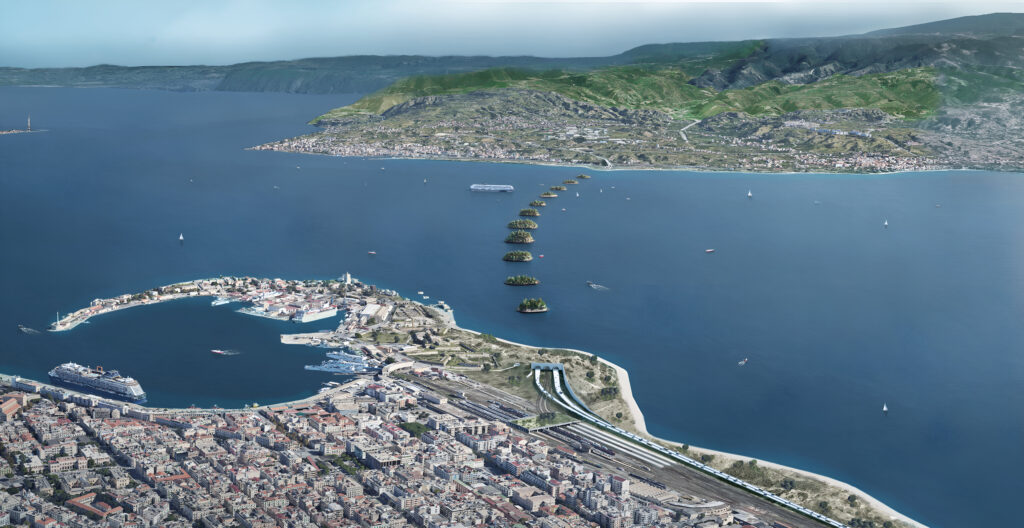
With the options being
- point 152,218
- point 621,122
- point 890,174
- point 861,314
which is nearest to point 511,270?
point 861,314

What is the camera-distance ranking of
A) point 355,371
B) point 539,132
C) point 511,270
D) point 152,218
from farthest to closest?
point 539,132
point 152,218
point 511,270
point 355,371

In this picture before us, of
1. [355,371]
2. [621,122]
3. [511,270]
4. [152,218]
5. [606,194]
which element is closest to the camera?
[355,371]

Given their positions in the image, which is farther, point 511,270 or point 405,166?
point 405,166

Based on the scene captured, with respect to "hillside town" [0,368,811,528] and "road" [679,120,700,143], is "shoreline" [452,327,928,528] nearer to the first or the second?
"hillside town" [0,368,811,528]

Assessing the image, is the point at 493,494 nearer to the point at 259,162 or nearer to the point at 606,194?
the point at 606,194

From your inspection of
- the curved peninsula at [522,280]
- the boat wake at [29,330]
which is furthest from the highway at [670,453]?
the boat wake at [29,330]

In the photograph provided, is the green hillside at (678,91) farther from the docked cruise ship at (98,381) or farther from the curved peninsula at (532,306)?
the docked cruise ship at (98,381)
